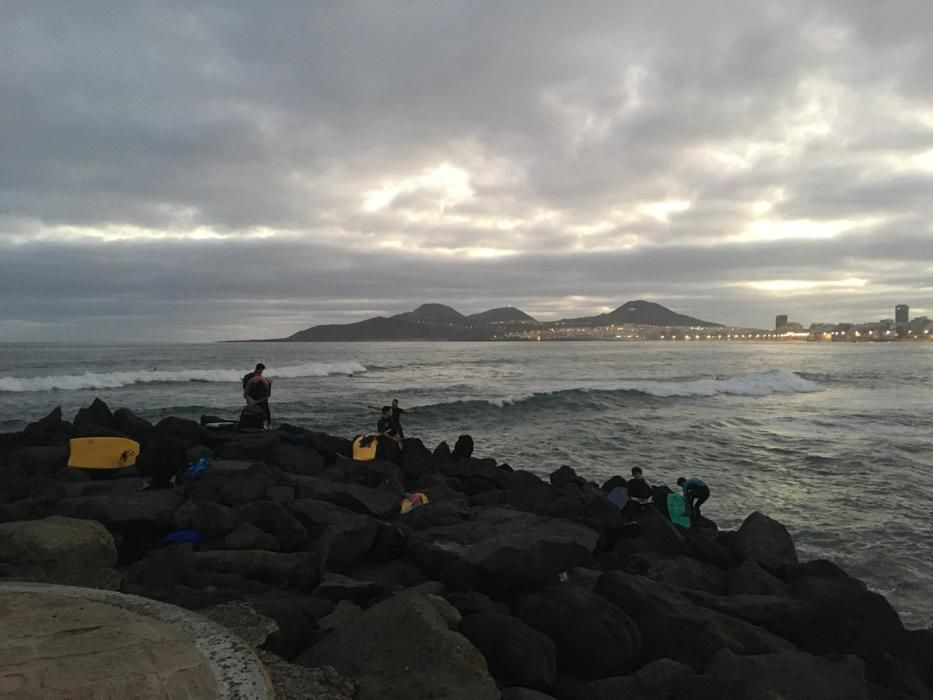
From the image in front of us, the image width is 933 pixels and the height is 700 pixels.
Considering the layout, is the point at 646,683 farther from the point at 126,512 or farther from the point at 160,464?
the point at 160,464

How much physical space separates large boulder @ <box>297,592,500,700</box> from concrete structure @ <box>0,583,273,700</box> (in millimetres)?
695

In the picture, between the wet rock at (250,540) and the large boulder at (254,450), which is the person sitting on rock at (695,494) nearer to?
the wet rock at (250,540)

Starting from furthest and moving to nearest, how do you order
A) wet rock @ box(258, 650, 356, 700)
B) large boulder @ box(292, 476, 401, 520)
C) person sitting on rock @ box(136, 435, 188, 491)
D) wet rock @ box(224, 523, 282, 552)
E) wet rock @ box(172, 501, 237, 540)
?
1. person sitting on rock @ box(136, 435, 188, 491)
2. large boulder @ box(292, 476, 401, 520)
3. wet rock @ box(172, 501, 237, 540)
4. wet rock @ box(224, 523, 282, 552)
5. wet rock @ box(258, 650, 356, 700)

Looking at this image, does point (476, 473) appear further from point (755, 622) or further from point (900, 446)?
point (900, 446)

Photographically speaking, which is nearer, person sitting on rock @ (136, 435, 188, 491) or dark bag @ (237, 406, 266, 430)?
person sitting on rock @ (136, 435, 188, 491)

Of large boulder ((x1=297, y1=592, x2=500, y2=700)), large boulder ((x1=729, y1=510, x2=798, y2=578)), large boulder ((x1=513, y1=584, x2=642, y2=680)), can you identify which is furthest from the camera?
large boulder ((x1=729, y1=510, x2=798, y2=578))

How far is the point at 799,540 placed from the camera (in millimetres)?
9195

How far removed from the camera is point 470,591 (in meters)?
4.77

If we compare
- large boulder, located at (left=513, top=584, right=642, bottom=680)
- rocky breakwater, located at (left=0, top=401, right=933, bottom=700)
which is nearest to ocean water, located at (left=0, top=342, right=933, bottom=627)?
rocky breakwater, located at (left=0, top=401, right=933, bottom=700)

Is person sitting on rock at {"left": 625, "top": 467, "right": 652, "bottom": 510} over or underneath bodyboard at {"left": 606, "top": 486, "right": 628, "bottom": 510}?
over

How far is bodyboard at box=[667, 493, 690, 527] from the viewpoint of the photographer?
31.2 ft

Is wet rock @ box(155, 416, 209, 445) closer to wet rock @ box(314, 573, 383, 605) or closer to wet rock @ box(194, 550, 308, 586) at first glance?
wet rock @ box(194, 550, 308, 586)

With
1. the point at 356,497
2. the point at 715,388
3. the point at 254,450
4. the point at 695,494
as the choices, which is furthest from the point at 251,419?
the point at 715,388

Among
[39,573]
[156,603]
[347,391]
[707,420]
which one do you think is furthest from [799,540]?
[347,391]
